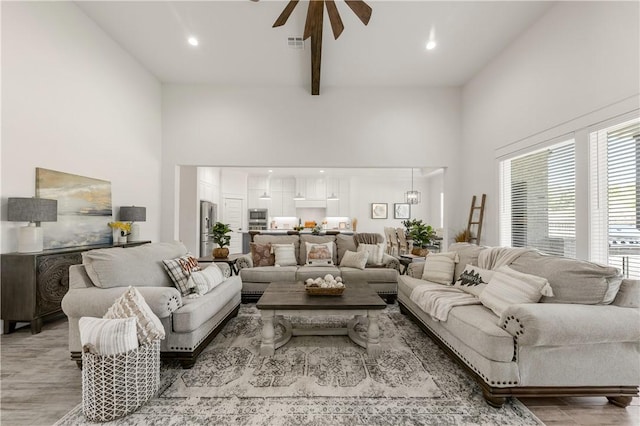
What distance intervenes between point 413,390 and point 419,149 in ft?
15.1

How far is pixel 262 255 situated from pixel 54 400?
2915 mm

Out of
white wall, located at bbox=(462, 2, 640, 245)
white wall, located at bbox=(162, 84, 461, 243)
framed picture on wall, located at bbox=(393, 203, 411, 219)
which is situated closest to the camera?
white wall, located at bbox=(462, 2, 640, 245)

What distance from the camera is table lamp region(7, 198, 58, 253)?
9.45ft

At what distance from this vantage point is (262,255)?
4.70m

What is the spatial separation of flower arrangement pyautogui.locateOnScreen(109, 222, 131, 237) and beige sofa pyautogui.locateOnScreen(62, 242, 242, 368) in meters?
1.84

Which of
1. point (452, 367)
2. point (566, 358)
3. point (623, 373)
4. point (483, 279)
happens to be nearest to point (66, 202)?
point (452, 367)

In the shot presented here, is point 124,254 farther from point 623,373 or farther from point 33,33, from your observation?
point 623,373

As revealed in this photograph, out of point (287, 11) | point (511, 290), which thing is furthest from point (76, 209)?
point (511, 290)

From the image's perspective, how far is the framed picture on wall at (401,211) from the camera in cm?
1060

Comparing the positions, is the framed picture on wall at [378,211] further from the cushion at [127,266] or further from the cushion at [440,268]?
the cushion at [127,266]

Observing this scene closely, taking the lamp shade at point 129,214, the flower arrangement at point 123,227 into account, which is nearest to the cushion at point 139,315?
the flower arrangement at point 123,227

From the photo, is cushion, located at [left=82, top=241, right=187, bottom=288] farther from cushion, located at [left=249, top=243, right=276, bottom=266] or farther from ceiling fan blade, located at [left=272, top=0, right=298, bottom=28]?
ceiling fan blade, located at [left=272, top=0, right=298, bottom=28]

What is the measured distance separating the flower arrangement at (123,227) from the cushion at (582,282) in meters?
5.17

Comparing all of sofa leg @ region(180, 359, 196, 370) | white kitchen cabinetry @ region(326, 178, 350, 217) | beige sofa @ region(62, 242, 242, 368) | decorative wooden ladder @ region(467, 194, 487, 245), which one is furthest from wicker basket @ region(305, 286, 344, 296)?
white kitchen cabinetry @ region(326, 178, 350, 217)
